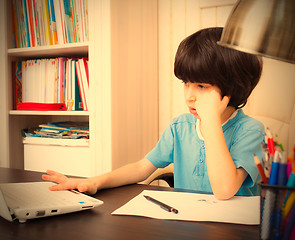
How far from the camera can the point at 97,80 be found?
1652 mm

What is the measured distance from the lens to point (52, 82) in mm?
1871

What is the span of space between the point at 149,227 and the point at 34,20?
1.69 meters

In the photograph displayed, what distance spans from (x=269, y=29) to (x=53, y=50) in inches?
61.8

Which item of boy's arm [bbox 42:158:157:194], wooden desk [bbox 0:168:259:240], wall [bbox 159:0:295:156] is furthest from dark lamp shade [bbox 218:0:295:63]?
wall [bbox 159:0:295:156]

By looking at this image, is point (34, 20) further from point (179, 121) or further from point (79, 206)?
point (79, 206)

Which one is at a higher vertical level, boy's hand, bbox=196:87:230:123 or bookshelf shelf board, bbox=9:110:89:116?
boy's hand, bbox=196:87:230:123

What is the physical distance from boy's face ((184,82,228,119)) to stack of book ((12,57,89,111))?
882 mm

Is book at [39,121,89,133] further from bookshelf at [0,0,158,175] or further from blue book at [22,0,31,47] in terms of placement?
blue book at [22,0,31,47]

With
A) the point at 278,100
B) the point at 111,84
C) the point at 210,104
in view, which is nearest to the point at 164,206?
the point at 210,104

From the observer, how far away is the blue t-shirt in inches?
38.1

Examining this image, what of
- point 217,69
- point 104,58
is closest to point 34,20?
point 104,58

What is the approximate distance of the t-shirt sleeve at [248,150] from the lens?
3.01 ft

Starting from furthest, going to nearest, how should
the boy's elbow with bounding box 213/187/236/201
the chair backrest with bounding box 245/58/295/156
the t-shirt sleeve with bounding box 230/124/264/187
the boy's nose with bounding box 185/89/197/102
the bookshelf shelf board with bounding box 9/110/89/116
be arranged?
1. the bookshelf shelf board with bounding box 9/110/89/116
2. the chair backrest with bounding box 245/58/295/156
3. the boy's nose with bounding box 185/89/197/102
4. the t-shirt sleeve with bounding box 230/124/264/187
5. the boy's elbow with bounding box 213/187/236/201

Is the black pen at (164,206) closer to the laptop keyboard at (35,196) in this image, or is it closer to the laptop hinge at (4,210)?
the laptop keyboard at (35,196)
